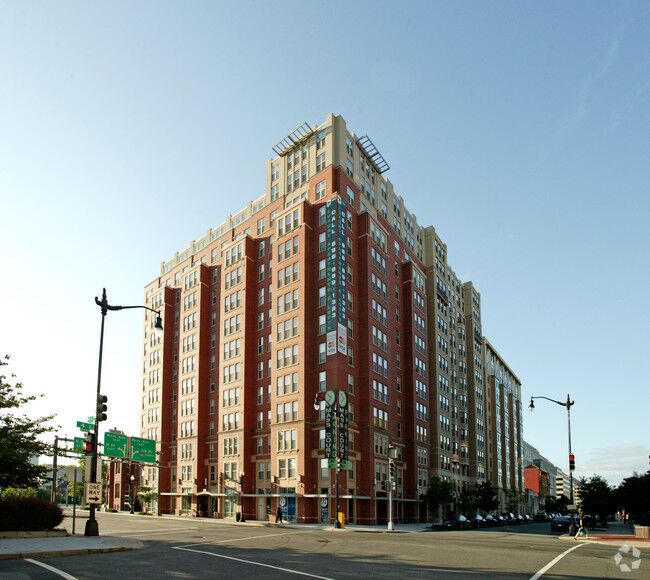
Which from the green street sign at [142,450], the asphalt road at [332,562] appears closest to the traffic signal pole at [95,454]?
the asphalt road at [332,562]

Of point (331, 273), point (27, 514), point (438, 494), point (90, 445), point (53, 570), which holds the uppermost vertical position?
→ point (331, 273)

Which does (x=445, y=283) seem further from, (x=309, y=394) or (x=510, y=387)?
(x=510, y=387)

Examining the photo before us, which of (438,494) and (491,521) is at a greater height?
(438,494)

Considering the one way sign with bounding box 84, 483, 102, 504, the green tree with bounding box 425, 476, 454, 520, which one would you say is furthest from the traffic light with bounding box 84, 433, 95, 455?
the green tree with bounding box 425, 476, 454, 520

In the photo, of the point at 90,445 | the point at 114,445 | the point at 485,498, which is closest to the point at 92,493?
the point at 90,445

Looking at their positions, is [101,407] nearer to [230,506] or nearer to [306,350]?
[306,350]

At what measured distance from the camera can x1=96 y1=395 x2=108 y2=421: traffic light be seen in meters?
32.6

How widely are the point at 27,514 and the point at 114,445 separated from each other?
114ft

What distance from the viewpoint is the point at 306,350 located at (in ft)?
240

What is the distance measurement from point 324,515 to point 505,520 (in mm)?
40256

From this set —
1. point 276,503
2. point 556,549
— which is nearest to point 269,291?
point 276,503

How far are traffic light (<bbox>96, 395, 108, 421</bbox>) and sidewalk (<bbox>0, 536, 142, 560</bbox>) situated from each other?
5.64 metres

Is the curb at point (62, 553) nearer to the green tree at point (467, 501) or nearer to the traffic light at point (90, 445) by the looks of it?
the traffic light at point (90, 445)

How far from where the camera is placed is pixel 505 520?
96.8m
